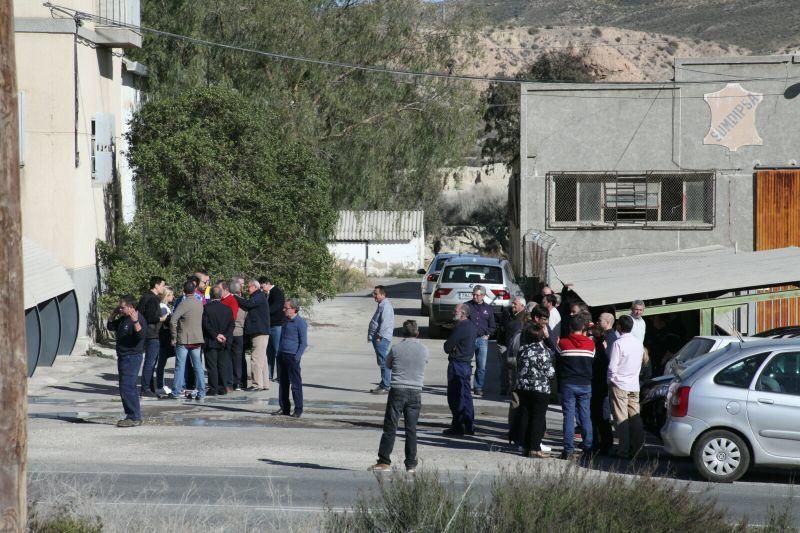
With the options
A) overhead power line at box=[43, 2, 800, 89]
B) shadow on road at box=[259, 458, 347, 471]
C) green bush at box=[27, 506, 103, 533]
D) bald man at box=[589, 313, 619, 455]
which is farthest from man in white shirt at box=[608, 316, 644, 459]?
overhead power line at box=[43, 2, 800, 89]

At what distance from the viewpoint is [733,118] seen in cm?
2850

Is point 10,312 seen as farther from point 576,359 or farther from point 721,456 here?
point 721,456

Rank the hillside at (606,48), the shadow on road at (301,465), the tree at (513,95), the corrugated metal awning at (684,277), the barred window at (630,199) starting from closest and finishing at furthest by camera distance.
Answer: the shadow on road at (301,465) → the corrugated metal awning at (684,277) → the barred window at (630,199) → the tree at (513,95) → the hillside at (606,48)

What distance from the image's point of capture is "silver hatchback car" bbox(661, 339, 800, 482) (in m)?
11.4

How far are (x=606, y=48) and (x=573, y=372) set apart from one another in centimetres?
8074

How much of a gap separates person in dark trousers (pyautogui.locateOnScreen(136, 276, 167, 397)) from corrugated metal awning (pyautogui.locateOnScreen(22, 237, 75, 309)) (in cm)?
273

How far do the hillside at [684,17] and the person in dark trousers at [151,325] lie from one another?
65.5 m

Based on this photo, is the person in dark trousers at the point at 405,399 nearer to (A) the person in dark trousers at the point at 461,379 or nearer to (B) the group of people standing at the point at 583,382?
(B) the group of people standing at the point at 583,382

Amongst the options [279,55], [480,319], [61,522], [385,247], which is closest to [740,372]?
[480,319]

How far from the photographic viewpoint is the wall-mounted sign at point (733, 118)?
28344mm

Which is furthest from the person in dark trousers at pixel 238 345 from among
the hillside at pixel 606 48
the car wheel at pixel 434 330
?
the hillside at pixel 606 48

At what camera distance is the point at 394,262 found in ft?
196

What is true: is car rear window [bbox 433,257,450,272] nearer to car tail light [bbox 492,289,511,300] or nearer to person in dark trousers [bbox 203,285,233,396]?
car tail light [bbox 492,289,511,300]

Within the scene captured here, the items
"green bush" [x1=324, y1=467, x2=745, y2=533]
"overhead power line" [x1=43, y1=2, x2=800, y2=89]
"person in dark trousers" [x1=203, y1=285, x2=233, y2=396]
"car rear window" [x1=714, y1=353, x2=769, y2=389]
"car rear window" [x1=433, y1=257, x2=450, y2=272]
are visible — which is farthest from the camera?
"car rear window" [x1=433, y1=257, x2=450, y2=272]
